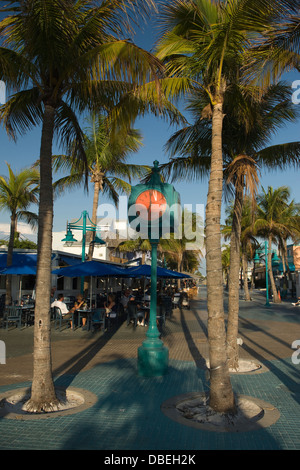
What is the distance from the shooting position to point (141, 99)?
6453 mm

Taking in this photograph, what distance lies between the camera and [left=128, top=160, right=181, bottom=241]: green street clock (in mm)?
8109

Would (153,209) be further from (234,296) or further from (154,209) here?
(234,296)

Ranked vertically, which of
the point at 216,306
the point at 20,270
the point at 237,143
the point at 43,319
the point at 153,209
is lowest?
the point at 43,319

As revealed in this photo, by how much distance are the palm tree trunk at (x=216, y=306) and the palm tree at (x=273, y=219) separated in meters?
22.3

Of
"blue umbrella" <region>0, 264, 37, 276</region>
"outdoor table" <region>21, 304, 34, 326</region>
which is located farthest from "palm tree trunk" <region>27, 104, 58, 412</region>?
"outdoor table" <region>21, 304, 34, 326</region>

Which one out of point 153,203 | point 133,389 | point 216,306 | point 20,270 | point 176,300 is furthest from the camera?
point 176,300

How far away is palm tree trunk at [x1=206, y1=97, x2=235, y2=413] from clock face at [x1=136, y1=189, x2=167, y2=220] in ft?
7.83

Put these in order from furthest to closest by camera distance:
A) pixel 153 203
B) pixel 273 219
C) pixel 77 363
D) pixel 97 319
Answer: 1. pixel 273 219
2. pixel 97 319
3. pixel 77 363
4. pixel 153 203

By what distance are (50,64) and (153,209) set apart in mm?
3608

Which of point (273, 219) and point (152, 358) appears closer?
point (152, 358)

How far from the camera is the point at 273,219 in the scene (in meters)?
28.4

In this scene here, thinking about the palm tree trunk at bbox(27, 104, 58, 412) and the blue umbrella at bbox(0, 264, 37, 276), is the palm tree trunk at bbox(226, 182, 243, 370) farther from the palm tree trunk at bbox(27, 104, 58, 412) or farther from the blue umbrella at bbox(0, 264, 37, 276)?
the blue umbrella at bbox(0, 264, 37, 276)

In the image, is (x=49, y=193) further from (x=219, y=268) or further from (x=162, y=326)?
(x=162, y=326)

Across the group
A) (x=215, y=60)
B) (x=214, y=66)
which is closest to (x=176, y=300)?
(x=214, y=66)
